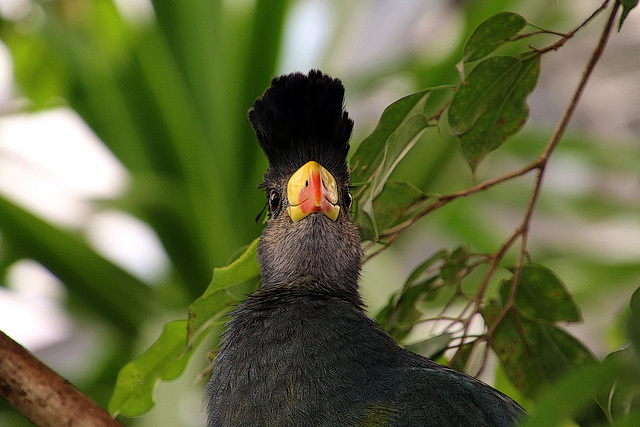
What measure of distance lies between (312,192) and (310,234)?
0.34ft

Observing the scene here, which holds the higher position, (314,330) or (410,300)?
(410,300)

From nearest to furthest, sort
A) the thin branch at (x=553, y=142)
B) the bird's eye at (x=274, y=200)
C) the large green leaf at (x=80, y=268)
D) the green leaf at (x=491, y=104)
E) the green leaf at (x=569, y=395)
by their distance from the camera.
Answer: the green leaf at (x=569, y=395) < the thin branch at (x=553, y=142) < the green leaf at (x=491, y=104) < the bird's eye at (x=274, y=200) < the large green leaf at (x=80, y=268)

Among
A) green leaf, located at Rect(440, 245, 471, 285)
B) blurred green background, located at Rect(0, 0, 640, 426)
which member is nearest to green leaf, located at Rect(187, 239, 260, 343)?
green leaf, located at Rect(440, 245, 471, 285)

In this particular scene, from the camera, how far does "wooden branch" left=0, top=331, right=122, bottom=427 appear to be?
3.28 ft

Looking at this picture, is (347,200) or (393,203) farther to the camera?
(347,200)

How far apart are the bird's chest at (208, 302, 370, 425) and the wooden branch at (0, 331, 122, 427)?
0.63ft

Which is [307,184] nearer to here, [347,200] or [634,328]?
[347,200]

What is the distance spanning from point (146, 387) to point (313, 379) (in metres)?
0.35

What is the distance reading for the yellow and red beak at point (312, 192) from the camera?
1.25 meters

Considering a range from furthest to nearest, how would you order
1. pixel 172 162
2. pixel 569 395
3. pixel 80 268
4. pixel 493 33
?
pixel 172 162 → pixel 80 268 → pixel 493 33 → pixel 569 395

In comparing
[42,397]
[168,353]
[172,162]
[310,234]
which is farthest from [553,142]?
[172,162]

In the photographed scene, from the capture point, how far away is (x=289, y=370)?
1037mm

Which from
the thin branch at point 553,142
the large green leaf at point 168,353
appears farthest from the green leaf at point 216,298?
the thin branch at point 553,142

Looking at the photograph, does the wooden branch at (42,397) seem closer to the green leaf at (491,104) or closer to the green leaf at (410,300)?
the green leaf at (410,300)
